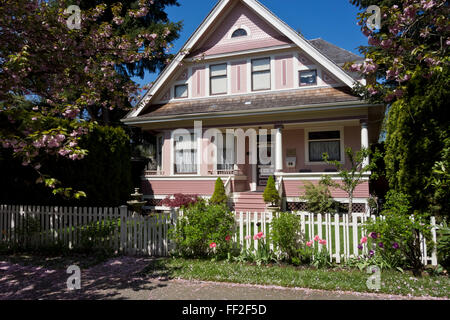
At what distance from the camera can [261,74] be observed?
1516 cm

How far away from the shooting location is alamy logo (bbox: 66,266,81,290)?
5.33m

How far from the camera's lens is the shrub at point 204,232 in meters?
6.54

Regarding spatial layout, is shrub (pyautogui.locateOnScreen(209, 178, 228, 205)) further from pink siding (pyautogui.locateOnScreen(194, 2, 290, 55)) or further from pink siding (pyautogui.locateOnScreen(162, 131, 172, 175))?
pink siding (pyautogui.locateOnScreen(194, 2, 290, 55))

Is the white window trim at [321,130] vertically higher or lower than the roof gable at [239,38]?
lower

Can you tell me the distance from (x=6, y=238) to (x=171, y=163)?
8591mm

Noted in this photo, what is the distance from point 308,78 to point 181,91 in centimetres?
651

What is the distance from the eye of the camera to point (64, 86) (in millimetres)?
7484

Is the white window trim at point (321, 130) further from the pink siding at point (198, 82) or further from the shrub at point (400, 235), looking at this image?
the shrub at point (400, 235)

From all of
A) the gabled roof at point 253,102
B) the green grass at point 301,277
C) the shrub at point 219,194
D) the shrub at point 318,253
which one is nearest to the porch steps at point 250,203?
the shrub at point 219,194

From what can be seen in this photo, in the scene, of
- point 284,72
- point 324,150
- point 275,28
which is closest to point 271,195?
point 324,150

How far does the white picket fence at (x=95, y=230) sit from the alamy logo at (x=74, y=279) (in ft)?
4.64

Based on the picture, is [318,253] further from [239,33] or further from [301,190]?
[239,33]

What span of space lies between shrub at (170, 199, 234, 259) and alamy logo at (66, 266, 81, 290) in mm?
1996

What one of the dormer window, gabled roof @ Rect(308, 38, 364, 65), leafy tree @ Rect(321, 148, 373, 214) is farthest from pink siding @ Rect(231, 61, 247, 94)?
leafy tree @ Rect(321, 148, 373, 214)
